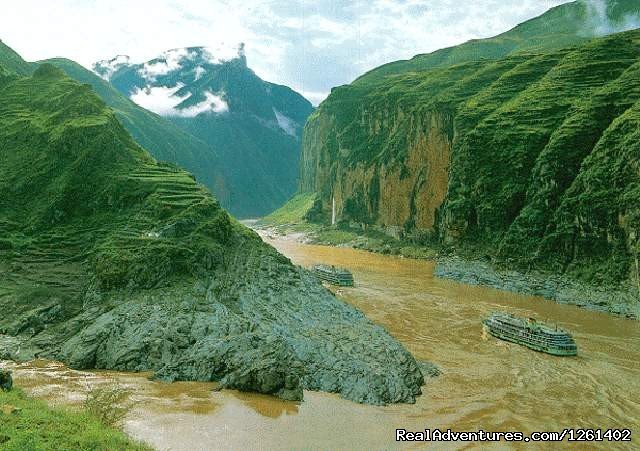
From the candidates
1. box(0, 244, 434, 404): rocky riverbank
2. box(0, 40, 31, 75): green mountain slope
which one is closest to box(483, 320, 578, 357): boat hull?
box(0, 244, 434, 404): rocky riverbank

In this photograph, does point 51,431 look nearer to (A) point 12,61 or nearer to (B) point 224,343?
(B) point 224,343

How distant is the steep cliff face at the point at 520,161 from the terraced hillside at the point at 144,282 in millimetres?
40958

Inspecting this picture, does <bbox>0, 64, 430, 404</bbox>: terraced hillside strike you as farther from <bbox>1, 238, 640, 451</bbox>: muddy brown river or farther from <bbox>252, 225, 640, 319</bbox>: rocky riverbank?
<bbox>252, 225, 640, 319</bbox>: rocky riverbank

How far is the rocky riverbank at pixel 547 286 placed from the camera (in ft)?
181

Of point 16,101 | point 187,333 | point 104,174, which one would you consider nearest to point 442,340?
point 187,333

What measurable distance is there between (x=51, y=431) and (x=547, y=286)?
61.0 meters

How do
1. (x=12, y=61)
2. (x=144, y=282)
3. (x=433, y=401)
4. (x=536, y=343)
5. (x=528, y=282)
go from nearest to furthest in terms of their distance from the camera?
(x=433, y=401)
(x=144, y=282)
(x=536, y=343)
(x=528, y=282)
(x=12, y=61)

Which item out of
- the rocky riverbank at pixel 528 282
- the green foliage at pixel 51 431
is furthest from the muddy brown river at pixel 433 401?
the rocky riverbank at pixel 528 282

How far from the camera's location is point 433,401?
92.8 feet

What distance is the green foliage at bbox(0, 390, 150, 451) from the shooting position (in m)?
15.5

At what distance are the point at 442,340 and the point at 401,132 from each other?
94.2 metres

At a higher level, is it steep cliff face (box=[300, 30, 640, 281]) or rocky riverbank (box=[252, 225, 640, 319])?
steep cliff face (box=[300, 30, 640, 281])

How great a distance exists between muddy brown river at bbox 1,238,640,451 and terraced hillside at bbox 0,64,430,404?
1.41m

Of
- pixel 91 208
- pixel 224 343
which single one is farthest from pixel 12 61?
pixel 224 343
